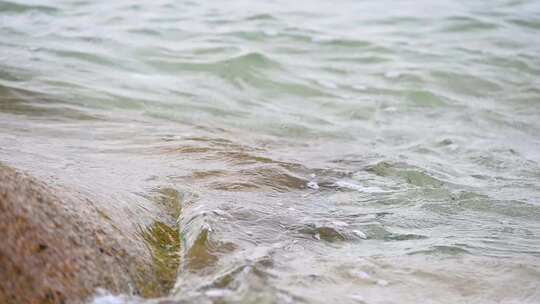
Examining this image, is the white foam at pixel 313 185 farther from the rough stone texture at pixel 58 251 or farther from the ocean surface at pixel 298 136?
the rough stone texture at pixel 58 251

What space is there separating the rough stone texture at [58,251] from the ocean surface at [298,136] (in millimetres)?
120

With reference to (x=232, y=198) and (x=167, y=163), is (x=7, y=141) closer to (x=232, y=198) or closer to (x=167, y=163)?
(x=167, y=163)

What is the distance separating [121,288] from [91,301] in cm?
17

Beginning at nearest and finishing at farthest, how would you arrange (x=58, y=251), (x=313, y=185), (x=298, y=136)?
(x=58, y=251)
(x=313, y=185)
(x=298, y=136)

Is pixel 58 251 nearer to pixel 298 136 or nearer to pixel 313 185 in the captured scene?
pixel 313 185

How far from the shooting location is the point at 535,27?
36.7 feet

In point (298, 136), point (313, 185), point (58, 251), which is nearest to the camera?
point (58, 251)

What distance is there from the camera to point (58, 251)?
260 cm

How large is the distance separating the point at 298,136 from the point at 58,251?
397 centimetres

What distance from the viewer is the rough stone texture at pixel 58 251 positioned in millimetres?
2457

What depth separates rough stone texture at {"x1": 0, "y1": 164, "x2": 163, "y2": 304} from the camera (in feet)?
8.06

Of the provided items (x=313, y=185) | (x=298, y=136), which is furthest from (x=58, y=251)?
(x=298, y=136)

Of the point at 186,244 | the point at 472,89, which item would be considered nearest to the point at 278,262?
the point at 186,244

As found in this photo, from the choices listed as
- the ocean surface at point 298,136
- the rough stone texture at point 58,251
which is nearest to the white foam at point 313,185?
the ocean surface at point 298,136
